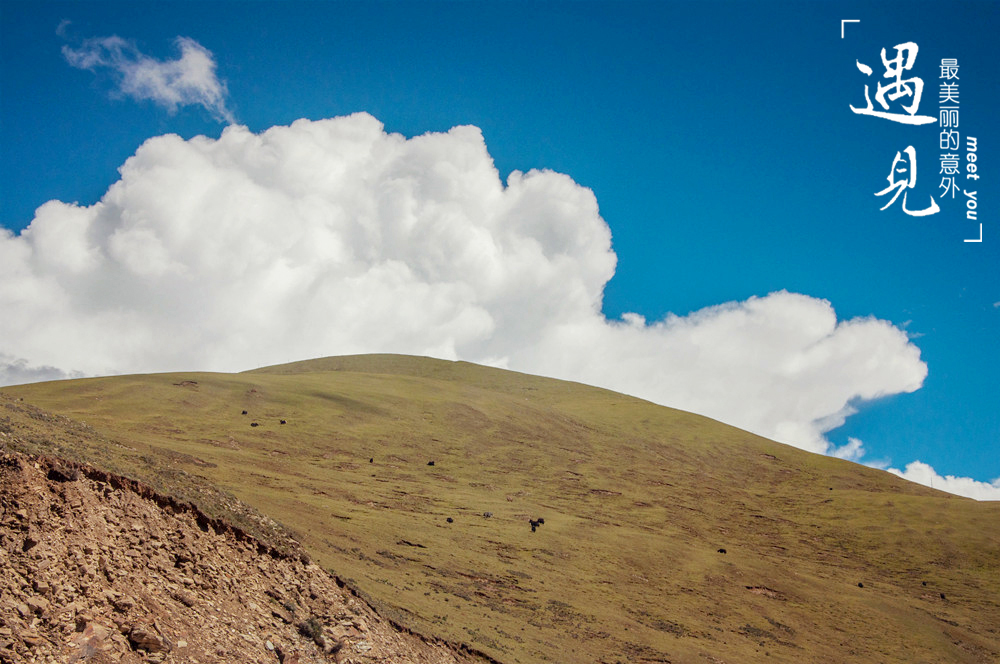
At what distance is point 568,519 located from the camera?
49594 mm

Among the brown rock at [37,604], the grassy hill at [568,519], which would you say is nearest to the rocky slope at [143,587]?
the brown rock at [37,604]

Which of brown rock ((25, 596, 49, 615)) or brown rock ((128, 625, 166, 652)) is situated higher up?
brown rock ((25, 596, 49, 615))

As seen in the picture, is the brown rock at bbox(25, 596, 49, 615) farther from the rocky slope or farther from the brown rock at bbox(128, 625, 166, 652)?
the brown rock at bbox(128, 625, 166, 652)

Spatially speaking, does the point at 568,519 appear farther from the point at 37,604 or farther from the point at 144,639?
the point at 37,604

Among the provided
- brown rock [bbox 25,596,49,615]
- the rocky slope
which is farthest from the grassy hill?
brown rock [bbox 25,596,49,615]

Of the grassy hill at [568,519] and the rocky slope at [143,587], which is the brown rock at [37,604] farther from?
the grassy hill at [568,519]

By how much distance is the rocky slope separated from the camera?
38.2 feet

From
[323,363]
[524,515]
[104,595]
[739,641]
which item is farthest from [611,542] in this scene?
[323,363]

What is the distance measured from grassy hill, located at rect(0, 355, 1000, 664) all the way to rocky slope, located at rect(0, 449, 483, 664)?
3.21 meters

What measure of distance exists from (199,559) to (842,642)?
3672cm

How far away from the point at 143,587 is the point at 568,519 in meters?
39.3

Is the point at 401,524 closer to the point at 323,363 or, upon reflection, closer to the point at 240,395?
the point at 240,395

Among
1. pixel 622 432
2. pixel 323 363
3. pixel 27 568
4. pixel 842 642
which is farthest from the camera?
pixel 323 363

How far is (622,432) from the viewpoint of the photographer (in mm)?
88312
